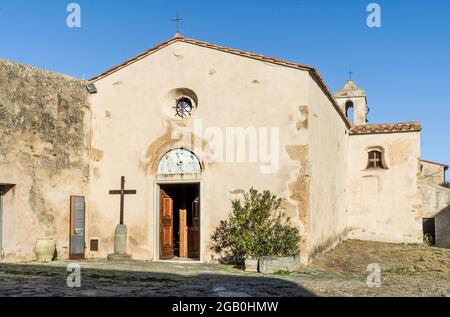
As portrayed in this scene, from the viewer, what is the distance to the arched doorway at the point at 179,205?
516 inches

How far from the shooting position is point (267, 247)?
11203 mm

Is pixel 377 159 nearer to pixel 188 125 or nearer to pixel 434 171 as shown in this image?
pixel 188 125

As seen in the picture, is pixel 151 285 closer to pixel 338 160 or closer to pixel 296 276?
pixel 296 276

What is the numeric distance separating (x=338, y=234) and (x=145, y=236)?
7.32 meters

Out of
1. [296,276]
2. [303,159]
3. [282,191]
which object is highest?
[303,159]

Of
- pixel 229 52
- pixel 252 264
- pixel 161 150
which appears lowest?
pixel 252 264

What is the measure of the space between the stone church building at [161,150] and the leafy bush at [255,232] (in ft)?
0.89

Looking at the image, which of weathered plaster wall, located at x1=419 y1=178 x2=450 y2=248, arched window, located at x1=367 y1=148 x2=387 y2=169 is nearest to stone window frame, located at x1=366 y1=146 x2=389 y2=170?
arched window, located at x1=367 y1=148 x2=387 y2=169

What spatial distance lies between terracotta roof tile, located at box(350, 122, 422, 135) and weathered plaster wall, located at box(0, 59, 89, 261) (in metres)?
11.5

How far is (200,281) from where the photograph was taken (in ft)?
30.9

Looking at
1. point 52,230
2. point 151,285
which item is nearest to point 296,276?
point 151,285

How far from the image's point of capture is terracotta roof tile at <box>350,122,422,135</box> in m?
19.7

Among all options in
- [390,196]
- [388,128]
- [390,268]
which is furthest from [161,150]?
[388,128]

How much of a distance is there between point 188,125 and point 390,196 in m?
10.2
